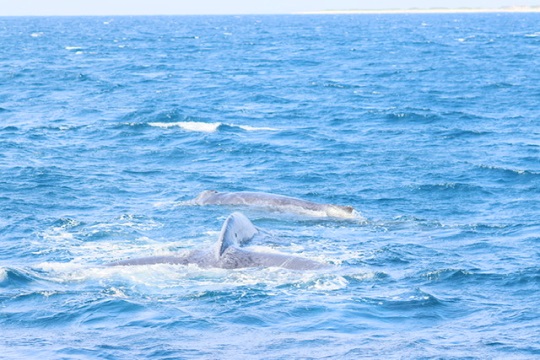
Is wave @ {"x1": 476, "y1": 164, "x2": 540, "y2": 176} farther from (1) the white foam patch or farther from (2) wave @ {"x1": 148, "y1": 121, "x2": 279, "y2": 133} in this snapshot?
(1) the white foam patch

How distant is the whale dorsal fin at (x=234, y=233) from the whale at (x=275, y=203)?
3.50m

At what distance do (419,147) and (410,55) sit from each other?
63261 millimetres

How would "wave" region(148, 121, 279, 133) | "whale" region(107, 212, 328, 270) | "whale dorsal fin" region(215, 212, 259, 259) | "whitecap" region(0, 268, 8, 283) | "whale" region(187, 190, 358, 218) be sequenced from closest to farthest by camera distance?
"whale" region(107, 212, 328, 270) → "whitecap" region(0, 268, 8, 283) → "whale dorsal fin" region(215, 212, 259, 259) → "whale" region(187, 190, 358, 218) → "wave" region(148, 121, 279, 133)

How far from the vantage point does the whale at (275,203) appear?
90.0ft

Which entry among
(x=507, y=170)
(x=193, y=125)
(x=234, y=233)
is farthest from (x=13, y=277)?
(x=193, y=125)

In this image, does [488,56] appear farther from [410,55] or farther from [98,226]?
[98,226]

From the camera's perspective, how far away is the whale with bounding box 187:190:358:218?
27.4 m

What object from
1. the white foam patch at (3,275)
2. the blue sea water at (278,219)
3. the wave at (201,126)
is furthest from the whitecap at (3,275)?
the wave at (201,126)

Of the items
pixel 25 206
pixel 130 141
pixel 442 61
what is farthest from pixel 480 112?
pixel 442 61

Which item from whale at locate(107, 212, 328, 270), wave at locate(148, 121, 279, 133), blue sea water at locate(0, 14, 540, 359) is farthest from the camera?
wave at locate(148, 121, 279, 133)

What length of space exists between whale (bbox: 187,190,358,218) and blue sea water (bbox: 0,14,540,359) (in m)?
0.48

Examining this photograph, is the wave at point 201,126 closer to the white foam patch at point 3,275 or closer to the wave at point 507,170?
the wave at point 507,170

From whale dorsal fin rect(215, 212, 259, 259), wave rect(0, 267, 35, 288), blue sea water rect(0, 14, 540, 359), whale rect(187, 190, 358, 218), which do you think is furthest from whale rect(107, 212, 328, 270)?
whale rect(187, 190, 358, 218)

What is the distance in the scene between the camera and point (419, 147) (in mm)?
41094
